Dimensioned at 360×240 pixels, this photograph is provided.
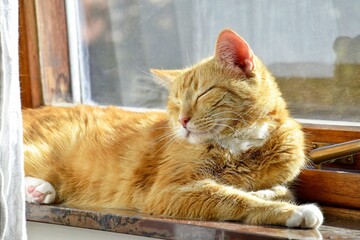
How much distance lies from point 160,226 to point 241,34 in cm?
63

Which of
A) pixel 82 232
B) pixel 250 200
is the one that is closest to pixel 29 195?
pixel 82 232

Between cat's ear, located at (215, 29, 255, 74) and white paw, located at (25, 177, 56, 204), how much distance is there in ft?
1.73

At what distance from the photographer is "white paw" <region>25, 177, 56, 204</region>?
5.35 ft

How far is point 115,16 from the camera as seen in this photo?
79.0 inches

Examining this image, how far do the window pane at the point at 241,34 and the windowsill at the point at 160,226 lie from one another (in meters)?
0.38

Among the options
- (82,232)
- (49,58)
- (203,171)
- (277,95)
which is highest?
(49,58)

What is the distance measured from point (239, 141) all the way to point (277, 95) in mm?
160

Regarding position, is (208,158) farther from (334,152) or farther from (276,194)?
(334,152)

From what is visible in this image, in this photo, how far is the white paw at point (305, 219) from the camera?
1.32 m

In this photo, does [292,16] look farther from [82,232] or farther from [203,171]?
[82,232]

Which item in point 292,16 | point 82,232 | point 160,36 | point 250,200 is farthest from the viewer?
point 160,36

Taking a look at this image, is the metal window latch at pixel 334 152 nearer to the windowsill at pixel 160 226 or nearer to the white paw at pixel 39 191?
the windowsill at pixel 160 226

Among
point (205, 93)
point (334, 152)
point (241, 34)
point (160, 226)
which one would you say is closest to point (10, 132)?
point (160, 226)

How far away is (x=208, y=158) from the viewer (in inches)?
58.8
